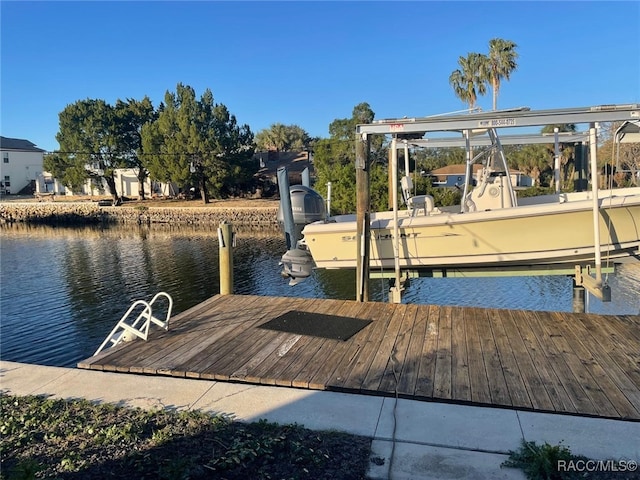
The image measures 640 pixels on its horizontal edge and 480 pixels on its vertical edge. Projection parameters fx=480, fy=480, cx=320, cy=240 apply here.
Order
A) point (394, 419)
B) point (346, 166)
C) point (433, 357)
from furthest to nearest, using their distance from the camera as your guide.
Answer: point (346, 166) → point (433, 357) → point (394, 419)

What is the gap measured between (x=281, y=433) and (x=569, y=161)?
120ft

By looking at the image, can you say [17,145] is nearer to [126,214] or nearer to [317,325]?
[126,214]

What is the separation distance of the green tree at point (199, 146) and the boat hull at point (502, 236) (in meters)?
34.6

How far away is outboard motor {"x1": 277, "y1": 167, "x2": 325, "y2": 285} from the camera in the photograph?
332 inches

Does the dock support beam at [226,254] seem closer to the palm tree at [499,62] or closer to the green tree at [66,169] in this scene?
the palm tree at [499,62]

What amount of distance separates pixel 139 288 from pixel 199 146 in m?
27.8

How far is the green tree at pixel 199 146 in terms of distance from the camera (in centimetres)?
4156

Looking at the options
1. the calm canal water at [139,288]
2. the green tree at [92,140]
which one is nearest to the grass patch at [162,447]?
the calm canal water at [139,288]

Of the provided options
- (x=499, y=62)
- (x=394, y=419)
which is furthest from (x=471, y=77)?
(x=394, y=419)

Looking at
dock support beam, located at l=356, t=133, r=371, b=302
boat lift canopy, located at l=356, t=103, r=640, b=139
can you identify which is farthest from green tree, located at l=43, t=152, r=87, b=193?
boat lift canopy, located at l=356, t=103, r=640, b=139

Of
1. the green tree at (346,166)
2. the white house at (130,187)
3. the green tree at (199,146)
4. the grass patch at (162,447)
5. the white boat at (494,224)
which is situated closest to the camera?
the grass patch at (162,447)

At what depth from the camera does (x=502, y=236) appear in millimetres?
7422

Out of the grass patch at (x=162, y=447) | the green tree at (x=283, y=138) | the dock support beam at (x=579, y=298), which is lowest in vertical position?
the dock support beam at (x=579, y=298)

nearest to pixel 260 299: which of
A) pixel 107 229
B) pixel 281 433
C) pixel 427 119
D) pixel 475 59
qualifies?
pixel 427 119
